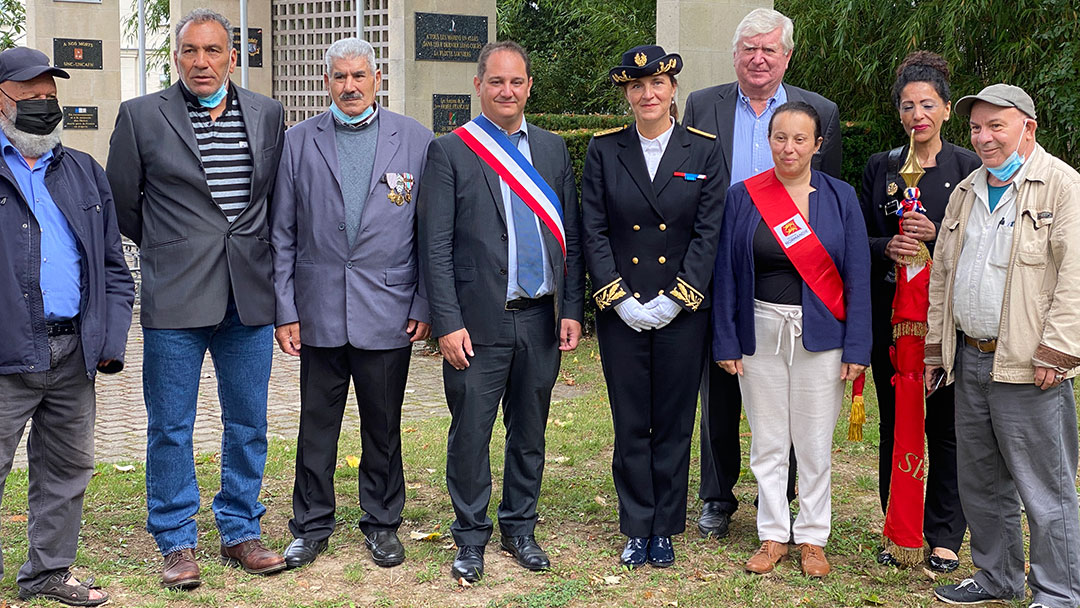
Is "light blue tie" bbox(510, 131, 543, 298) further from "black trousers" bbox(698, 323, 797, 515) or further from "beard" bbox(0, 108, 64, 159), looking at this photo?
"beard" bbox(0, 108, 64, 159)

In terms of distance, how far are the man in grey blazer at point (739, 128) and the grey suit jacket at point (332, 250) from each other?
62.0 inches

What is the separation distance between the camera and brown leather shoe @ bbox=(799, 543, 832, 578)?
5125 millimetres

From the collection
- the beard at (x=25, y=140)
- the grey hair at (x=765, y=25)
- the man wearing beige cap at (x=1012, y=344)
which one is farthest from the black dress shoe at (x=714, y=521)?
the beard at (x=25, y=140)

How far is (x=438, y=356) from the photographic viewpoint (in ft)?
35.0

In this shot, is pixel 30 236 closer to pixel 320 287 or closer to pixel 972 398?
pixel 320 287

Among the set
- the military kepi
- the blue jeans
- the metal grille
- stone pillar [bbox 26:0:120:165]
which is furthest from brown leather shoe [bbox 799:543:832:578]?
stone pillar [bbox 26:0:120:165]

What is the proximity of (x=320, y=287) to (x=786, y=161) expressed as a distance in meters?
2.08

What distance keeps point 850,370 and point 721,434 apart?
0.86 m

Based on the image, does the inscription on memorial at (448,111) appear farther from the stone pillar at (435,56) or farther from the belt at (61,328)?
the belt at (61,328)

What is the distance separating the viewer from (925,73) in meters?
5.07

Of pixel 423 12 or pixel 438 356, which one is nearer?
pixel 438 356

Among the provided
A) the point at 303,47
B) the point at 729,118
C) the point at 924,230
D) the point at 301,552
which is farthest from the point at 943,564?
the point at 303,47

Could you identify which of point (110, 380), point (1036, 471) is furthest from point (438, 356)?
point (1036, 471)

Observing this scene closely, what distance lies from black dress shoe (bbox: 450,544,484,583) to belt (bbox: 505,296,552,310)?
42.5 inches
